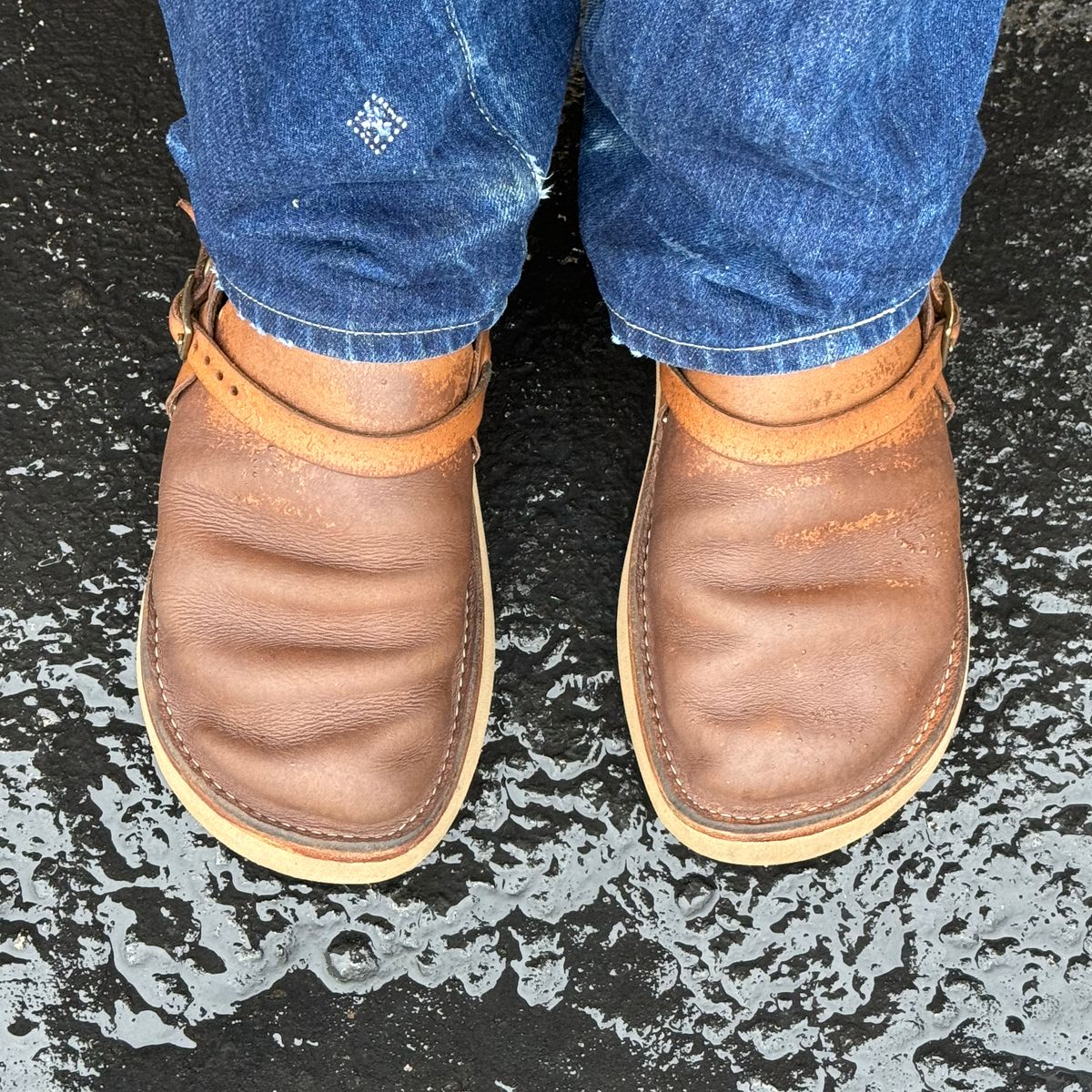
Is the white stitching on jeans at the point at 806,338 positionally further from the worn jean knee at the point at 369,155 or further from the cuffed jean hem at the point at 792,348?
the worn jean knee at the point at 369,155

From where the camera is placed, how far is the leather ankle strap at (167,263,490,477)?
3.52 ft

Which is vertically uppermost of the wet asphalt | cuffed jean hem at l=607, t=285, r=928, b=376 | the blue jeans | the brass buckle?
the blue jeans

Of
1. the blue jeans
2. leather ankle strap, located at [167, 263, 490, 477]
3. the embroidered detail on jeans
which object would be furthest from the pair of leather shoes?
the embroidered detail on jeans

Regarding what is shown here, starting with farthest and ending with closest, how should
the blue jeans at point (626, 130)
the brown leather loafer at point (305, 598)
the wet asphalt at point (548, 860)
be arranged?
the wet asphalt at point (548, 860)
the brown leather loafer at point (305, 598)
the blue jeans at point (626, 130)

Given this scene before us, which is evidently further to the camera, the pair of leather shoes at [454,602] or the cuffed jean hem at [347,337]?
the pair of leather shoes at [454,602]

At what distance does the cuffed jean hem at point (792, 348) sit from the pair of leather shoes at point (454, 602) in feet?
0.16

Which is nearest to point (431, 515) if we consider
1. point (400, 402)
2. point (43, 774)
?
point (400, 402)

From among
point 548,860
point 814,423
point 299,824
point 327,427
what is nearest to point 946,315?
point 814,423

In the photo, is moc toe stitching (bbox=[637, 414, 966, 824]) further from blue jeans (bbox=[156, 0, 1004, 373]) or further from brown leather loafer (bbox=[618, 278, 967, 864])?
blue jeans (bbox=[156, 0, 1004, 373])

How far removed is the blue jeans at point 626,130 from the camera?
0.83 meters

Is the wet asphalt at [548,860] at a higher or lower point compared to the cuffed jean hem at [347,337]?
lower

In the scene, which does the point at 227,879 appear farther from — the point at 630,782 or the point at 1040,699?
the point at 1040,699

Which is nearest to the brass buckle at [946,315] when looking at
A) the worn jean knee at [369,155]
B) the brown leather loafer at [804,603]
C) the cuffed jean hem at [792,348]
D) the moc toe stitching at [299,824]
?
the brown leather loafer at [804,603]

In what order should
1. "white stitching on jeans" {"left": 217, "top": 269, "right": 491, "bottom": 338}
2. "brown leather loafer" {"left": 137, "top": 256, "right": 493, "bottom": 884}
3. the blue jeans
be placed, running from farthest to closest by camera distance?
"brown leather loafer" {"left": 137, "top": 256, "right": 493, "bottom": 884}, "white stitching on jeans" {"left": 217, "top": 269, "right": 491, "bottom": 338}, the blue jeans
